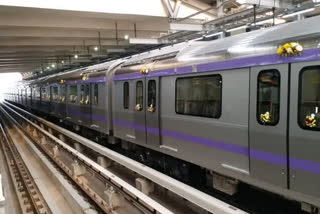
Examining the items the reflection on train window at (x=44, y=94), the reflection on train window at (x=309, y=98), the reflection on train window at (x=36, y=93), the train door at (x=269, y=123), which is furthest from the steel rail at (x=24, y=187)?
the reflection on train window at (x=36, y=93)

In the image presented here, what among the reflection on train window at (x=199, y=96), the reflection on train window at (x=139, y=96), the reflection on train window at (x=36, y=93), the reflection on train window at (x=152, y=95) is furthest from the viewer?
the reflection on train window at (x=36, y=93)

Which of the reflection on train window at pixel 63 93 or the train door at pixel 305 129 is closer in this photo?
the train door at pixel 305 129

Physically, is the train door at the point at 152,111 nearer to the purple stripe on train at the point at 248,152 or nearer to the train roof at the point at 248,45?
the purple stripe on train at the point at 248,152

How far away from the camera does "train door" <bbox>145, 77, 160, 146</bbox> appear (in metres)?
6.09

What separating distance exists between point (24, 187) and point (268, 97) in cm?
689

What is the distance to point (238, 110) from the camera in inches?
162

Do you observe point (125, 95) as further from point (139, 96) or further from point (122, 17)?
point (122, 17)

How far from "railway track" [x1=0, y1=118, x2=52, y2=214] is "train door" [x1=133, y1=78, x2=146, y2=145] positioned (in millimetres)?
2498

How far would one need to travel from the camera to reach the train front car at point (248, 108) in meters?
3.29

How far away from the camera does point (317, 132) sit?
10.3 ft

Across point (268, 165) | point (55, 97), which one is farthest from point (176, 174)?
point (55, 97)

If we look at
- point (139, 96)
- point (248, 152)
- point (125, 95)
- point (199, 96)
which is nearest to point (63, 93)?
point (125, 95)

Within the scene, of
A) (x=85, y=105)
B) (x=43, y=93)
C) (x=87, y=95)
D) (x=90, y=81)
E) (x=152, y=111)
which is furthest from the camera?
(x=43, y=93)

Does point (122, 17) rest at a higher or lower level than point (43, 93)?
higher
